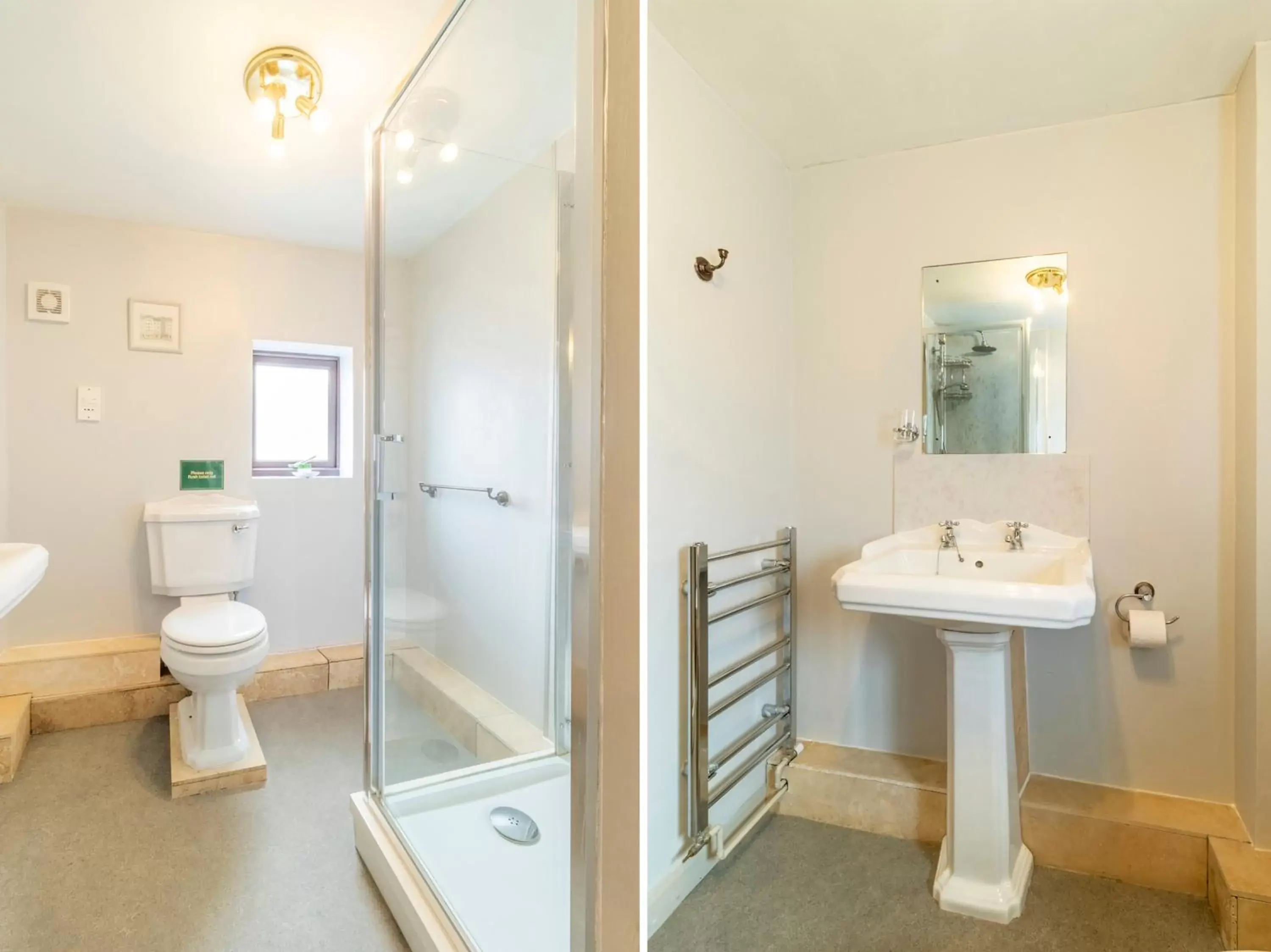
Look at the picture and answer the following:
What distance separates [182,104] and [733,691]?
6.98ft

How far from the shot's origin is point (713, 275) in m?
1.67

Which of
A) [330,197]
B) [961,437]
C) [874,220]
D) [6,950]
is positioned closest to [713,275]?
[874,220]

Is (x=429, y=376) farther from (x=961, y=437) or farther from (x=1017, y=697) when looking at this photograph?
(x=1017, y=697)

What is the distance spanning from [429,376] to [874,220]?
4.86 ft

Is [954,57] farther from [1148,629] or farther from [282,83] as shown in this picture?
[282,83]

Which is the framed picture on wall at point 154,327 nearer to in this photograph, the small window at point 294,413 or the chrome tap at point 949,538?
the small window at point 294,413

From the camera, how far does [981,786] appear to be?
4.86 feet

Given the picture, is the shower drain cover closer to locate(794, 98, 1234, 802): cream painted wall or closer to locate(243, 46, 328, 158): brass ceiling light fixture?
locate(794, 98, 1234, 802): cream painted wall

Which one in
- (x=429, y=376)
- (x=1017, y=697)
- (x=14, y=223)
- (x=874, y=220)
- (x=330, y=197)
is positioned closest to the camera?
(x=429, y=376)

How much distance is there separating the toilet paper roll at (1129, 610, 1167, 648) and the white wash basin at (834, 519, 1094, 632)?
149 millimetres

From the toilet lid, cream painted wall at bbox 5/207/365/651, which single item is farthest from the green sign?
the toilet lid

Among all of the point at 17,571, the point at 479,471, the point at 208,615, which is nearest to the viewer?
the point at 17,571

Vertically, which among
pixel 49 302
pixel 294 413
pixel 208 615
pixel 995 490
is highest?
pixel 49 302

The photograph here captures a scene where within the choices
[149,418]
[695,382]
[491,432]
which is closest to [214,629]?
[149,418]
